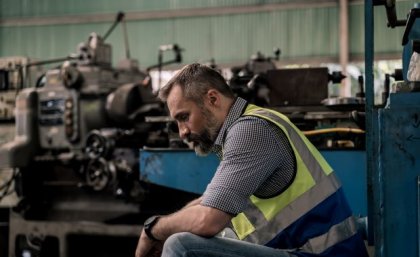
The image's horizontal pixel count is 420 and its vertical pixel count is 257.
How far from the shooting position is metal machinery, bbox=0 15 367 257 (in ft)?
12.3

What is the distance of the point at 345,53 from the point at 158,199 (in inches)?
160

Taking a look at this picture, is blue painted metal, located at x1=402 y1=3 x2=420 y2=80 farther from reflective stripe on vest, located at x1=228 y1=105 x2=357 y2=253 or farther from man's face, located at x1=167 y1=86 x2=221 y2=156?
man's face, located at x1=167 y1=86 x2=221 y2=156

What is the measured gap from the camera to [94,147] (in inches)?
164

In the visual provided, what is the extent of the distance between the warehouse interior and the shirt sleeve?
26 centimetres

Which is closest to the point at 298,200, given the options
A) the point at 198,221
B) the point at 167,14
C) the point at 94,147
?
the point at 198,221

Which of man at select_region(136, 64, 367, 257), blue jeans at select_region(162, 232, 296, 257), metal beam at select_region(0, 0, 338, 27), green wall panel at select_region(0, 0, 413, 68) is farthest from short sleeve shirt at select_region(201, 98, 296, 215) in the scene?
metal beam at select_region(0, 0, 338, 27)

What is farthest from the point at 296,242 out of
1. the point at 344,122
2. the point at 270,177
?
the point at 344,122

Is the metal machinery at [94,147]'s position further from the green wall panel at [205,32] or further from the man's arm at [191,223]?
the green wall panel at [205,32]

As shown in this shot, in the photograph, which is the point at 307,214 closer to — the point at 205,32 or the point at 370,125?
the point at 370,125

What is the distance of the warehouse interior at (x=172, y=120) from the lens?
164 cm

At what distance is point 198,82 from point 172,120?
163cm

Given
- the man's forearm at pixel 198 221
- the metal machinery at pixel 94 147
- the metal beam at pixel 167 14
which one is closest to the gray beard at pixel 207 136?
the man's forearm at pixel 198 221

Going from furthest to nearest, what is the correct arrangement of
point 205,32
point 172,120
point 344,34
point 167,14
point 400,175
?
point 167,14 → point 205,32 → point 344,34 → point 172,120 → point 400,175

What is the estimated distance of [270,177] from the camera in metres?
1.73
